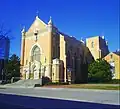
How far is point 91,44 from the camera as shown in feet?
254

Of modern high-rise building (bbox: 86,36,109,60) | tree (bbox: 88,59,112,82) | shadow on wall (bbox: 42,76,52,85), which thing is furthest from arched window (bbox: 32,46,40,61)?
modern high-rise building (bbox: 86,36,109,60)

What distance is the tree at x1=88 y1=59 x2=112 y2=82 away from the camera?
57341mm

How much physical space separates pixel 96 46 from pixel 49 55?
23255mm

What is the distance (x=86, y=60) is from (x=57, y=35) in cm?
1709

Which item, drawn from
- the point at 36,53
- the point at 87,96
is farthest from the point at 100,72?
the point at 87,96

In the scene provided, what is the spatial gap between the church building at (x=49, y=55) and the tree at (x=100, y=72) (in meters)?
5.14

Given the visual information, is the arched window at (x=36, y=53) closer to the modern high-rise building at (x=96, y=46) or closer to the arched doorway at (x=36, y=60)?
the arched doorway at (x=36, y=60)

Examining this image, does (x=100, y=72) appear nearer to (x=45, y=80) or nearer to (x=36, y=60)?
(x=45, y=80)

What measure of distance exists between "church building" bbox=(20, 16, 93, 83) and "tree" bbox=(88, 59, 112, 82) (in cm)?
514

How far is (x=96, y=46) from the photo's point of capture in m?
76.1

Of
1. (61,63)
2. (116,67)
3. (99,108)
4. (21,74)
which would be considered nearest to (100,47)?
(116,67)

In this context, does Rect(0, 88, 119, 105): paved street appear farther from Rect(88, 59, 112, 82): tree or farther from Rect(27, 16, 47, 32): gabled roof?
Rect(27, 16, 47, 32): gabled roof

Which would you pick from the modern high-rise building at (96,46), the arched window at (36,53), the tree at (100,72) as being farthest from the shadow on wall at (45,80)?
the modern high-rise building at (96,46)

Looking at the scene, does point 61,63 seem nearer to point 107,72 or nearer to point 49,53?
point 49,53
